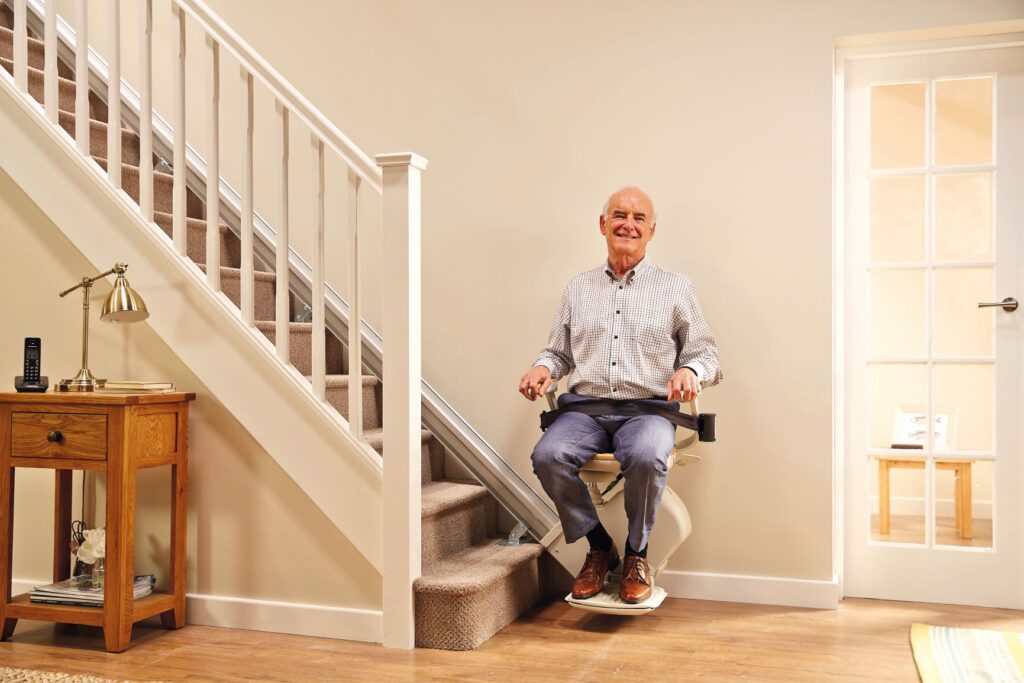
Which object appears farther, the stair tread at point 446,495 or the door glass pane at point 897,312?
the door glass pane at point 897,312

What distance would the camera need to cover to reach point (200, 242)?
380 cm

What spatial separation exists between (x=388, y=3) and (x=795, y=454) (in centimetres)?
227

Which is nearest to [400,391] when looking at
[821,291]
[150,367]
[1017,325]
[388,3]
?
[150,367]

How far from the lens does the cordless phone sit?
113 inches

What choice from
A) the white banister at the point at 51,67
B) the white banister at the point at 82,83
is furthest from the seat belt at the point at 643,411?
the white banister at the point at 51,67

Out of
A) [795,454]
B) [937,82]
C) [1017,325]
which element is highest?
[937,82]

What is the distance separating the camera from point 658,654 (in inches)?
107

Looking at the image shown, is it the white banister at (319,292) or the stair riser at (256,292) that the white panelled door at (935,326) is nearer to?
the white banister at (319,292)

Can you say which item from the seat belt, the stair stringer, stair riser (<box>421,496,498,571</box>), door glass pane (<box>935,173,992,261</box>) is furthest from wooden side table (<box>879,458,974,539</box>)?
the stair stringer

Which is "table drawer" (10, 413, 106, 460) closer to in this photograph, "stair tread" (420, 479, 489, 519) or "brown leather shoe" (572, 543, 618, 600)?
"stair tread" (420, 479, 489, 519)

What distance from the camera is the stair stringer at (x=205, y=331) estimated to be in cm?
287

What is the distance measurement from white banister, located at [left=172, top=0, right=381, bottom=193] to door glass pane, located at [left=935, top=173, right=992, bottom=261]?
6.31ft

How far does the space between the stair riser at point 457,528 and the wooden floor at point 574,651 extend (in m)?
0.33

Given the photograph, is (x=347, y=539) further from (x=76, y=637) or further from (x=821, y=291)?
(x=821, y=291)
